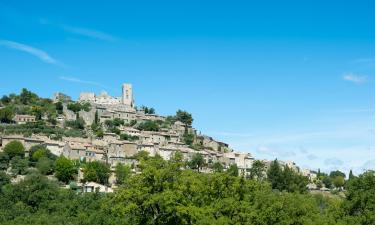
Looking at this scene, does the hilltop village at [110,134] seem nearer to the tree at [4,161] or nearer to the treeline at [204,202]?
the tree at [4,161]

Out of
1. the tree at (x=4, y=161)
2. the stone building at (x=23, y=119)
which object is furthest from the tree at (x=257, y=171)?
the stone building at (x=23, y=119)

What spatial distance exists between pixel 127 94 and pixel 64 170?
261ft

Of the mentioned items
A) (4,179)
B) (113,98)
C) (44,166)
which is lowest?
(4,179)

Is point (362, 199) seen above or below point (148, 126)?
below

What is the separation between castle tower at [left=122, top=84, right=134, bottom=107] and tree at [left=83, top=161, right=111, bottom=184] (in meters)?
73.4

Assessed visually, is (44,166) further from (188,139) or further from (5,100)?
(5,100)

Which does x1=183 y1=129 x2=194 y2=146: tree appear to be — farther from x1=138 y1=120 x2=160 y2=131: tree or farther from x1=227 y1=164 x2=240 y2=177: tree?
x1=227 y1=164 x2=240 y2=177: tree

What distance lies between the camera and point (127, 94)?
164750 millimetres

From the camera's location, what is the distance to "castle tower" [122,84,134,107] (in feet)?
536

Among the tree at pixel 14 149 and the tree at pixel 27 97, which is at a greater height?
the tree at pixel 27 97

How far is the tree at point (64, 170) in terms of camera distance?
86.1 metres

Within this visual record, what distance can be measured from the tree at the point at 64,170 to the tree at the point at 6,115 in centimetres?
3057

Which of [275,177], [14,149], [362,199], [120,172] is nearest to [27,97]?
[14,149]

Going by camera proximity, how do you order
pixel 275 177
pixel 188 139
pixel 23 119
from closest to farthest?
pixel 275 177 → pixel 23 119 → pixel 188 139
